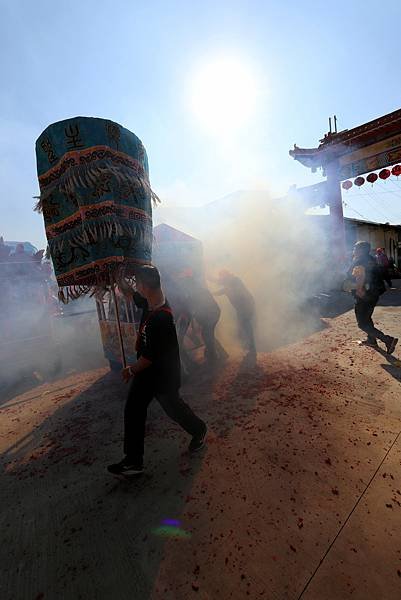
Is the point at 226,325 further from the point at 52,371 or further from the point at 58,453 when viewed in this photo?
the point at 58,453

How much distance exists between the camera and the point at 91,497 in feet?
7.98

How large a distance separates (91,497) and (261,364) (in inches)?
134

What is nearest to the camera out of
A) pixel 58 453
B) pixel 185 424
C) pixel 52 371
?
pixel 185 424

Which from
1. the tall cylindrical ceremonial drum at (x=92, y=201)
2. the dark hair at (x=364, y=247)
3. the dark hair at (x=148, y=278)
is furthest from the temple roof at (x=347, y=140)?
the dark hair at (x=148, y=278)

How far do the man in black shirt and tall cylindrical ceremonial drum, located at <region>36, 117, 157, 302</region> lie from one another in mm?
1381

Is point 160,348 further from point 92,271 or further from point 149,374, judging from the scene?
point 92,271

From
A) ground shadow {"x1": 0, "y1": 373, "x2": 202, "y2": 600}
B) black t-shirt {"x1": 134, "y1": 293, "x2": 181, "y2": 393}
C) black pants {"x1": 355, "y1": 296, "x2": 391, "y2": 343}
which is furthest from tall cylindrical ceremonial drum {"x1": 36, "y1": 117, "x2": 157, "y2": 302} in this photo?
black pants {"x1": 355, "y1": 296, "x2": 391, "y2": 343}

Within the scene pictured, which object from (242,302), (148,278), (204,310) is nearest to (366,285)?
(242,302)

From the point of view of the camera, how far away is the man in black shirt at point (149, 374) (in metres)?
2.53

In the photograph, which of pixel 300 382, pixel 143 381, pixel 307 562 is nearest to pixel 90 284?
pixel 143 381

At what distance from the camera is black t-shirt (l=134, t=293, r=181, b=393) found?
8.34 feet

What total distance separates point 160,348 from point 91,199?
217 centimetres

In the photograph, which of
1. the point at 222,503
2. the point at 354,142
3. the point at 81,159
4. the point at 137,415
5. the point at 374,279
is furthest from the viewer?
the point at 354,142

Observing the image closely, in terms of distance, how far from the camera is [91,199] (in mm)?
3670
